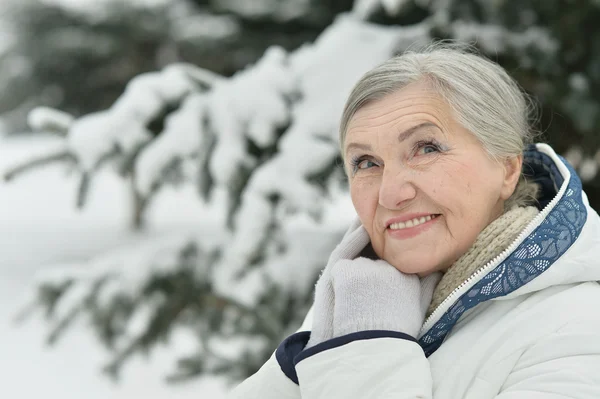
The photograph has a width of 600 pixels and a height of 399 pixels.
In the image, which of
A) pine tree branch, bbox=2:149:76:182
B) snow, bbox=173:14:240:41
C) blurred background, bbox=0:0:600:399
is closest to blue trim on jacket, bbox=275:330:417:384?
blurred background, bbox=0:0:600:399

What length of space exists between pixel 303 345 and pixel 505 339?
0.37 metres

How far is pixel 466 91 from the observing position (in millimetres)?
1199

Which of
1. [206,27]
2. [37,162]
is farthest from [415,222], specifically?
[206,27]

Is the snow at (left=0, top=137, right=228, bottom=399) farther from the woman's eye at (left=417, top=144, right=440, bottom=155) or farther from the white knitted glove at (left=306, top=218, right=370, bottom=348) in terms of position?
the woman's eye at (left=417, top=144, right=440, bottom=155)

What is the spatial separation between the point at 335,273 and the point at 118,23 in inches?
121

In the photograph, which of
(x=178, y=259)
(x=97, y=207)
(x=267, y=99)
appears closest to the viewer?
(x=267, y=99)

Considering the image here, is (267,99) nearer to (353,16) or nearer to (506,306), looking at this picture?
(353,16)

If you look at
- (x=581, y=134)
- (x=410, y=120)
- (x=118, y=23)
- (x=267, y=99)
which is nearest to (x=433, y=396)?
(x=410, y=120)

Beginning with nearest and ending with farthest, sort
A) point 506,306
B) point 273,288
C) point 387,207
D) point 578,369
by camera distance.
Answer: point 578,369
point 506,306
point 387,207
point 273,288

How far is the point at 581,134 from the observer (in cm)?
257

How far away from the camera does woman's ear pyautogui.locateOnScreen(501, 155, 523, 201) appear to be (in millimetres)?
1275

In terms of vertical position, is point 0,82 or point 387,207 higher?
point 387,207

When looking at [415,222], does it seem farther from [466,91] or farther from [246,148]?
[246,148]

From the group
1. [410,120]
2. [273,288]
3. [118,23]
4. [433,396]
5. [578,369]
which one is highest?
[410,120]
